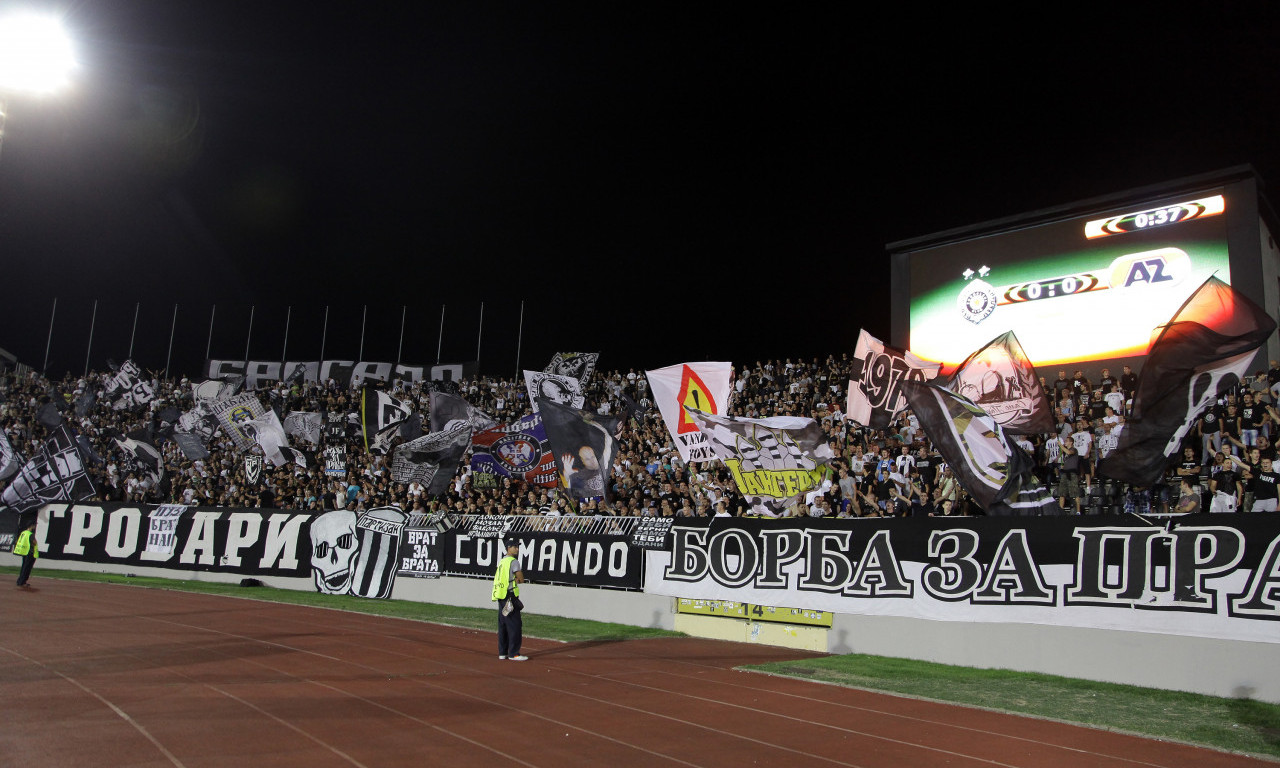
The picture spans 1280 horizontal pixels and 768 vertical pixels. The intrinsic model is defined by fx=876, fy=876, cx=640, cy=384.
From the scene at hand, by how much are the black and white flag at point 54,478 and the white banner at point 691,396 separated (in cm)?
2436

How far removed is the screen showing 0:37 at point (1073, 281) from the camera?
880 inches

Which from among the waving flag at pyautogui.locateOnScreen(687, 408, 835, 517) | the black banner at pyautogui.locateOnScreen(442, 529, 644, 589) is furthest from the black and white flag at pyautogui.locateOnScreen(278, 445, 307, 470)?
the waving flag at pyautogui.locateOnScreen(687, 408, 835, 517)

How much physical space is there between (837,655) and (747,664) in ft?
6.84

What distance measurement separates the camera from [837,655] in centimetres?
1661

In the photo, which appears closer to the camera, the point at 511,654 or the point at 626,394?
the point at 511,654

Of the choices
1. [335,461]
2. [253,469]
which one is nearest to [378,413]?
[335,461]

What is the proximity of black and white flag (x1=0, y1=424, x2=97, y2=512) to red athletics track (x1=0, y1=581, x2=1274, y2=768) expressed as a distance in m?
18.6

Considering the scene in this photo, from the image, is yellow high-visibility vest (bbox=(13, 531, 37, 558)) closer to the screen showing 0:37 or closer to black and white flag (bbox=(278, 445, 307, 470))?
black and white flag (bbox=(278, 445, 307, 470))

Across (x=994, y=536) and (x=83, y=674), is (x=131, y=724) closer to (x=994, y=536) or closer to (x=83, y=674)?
(x=83, y=674)

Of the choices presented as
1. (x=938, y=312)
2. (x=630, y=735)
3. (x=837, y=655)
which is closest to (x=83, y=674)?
(x=630, y=735)

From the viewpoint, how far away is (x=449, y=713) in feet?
34.4

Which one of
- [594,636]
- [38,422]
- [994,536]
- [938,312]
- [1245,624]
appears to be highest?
[938,312]

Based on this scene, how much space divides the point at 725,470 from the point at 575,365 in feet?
35.1

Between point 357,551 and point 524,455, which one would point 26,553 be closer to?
point 357,551
